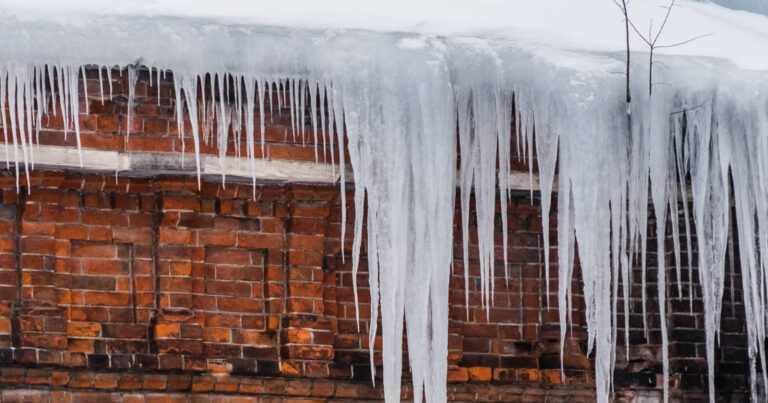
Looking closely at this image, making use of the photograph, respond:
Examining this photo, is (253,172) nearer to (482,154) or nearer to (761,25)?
(482,154)

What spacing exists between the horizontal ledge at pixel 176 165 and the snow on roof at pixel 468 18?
1.90ft

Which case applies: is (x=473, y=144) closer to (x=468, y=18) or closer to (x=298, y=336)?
(x=468, y=18)

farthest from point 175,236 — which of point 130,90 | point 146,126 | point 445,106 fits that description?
point 445,106

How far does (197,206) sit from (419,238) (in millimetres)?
1009

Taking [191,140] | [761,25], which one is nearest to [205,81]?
[191,140]

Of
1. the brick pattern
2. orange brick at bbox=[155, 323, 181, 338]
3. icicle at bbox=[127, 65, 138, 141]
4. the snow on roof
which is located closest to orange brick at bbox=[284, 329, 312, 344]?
orange brick at bbox=[155, 323, 181, 338]

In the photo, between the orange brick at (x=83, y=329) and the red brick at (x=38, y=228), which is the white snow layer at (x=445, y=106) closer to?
the red brick at (x=38, y=228)

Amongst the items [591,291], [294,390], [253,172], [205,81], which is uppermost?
[205,81]

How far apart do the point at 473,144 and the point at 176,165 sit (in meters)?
1.30

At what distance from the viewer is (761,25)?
7113mm

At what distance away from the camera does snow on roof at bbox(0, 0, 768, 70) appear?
5.69 meters

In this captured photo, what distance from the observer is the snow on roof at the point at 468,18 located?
18.7 feet

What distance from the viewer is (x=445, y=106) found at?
19.8 ft

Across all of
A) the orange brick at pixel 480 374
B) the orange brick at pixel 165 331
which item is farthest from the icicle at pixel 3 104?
the orange brick at pixel 480 374
